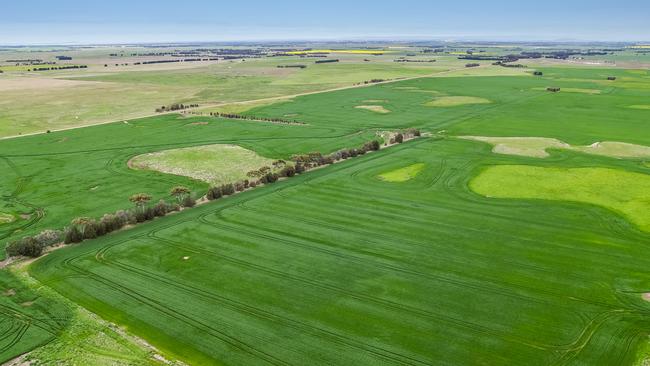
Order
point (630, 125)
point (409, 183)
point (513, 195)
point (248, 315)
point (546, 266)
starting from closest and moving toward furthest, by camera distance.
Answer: point (248, 315), point (546, 266), point (513, 195), point (409, 183), point (630, 125)

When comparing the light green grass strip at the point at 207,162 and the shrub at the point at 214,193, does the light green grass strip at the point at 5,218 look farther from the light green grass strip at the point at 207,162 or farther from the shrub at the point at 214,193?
the light green grass strip at the point at 207,162

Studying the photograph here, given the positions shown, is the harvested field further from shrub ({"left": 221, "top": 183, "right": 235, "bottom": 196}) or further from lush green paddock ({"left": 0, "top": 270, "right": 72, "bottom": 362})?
lush green paddock ({"left": 0, "top": 270, "right": 72, "bottom": 362})

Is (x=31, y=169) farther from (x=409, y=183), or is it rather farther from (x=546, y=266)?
(x=546, y=266)

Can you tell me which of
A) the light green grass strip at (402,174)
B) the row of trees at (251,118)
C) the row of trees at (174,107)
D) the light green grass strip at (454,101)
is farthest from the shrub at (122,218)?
the light green grass strip at (454,101)

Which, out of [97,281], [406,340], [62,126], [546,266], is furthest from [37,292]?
[62,126]

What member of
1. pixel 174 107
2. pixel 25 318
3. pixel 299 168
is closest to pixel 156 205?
pixel 25 318

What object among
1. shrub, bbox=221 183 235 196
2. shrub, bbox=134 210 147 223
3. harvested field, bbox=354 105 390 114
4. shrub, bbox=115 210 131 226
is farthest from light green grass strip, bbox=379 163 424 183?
harvested field, bbox=354 105 390 114

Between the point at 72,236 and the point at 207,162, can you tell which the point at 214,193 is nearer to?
the point at 72,236
